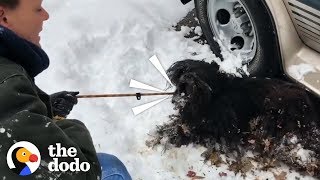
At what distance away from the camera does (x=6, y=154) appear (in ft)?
5.76

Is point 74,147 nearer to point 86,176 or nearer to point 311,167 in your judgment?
point 86,176

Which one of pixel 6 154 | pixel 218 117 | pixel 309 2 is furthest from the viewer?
pixel 218 117

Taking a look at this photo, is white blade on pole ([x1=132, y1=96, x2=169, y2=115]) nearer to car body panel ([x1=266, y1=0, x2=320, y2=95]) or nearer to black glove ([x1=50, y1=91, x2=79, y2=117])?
black glove ([x1=50, y1=91, x2=79, y2=117])

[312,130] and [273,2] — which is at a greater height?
[273,2]

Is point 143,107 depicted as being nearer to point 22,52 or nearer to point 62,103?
point 62,103

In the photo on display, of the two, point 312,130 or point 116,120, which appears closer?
point 312,130

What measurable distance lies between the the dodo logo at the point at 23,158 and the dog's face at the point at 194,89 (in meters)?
1.82

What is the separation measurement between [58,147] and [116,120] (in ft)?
6.35

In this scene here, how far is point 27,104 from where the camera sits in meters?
1.76

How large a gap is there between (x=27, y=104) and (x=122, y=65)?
→ 2410mm

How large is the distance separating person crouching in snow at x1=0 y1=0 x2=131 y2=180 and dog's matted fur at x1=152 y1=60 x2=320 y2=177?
4.85ft

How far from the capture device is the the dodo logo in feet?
5.81

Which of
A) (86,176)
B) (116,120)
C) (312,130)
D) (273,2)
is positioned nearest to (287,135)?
(312,130)

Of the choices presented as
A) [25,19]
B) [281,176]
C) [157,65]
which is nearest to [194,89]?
[157,65]
